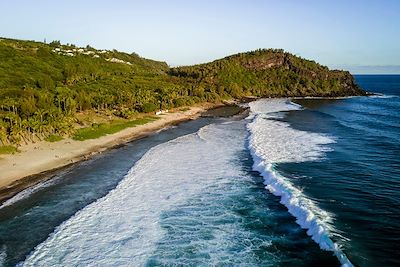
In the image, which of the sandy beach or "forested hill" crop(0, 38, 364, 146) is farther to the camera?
Answer: "forested hill" crop(0, 38, 364, 146)

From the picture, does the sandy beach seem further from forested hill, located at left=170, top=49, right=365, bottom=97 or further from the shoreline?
forested hill, located at left=170, top=49, right=365, bottom=97

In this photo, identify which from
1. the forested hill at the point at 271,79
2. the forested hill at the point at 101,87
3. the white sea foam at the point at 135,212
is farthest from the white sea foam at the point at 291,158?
the forested hill at the point at 271,79

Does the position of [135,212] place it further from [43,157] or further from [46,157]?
[43,157]

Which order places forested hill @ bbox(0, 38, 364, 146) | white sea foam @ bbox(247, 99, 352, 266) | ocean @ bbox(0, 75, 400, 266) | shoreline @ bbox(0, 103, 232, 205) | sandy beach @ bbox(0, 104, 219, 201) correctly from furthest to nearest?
forested hill @ bbox(0, 38, 364, 146), sandy beach @ bbox(0, 104, 219, 201), shoreline @ bbox(0, 103, 232, 205), white sea foam @ bbox(247, 99, 352, 266), ocean @ bbox(0, 75, 400, 266)

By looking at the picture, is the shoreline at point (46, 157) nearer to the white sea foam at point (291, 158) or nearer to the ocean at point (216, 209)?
the ocean at point (216, 209)

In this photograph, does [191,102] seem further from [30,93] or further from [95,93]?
[30,93]

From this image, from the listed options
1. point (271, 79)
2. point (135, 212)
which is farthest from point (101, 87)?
point (271, 79)

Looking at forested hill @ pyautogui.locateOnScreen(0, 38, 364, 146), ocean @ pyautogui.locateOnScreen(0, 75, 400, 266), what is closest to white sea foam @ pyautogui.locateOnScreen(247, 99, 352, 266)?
ocean @ pyautogui.locateOnScreen(0, 75, 400, 266)
